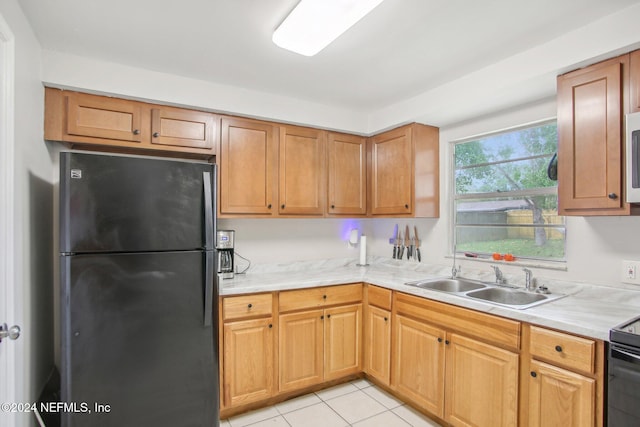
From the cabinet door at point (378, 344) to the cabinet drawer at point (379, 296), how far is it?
0.04 metres

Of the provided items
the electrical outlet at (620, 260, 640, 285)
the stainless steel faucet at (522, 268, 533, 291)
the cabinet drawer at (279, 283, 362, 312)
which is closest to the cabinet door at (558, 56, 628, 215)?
the electrical outlet at (620, 260, 640, 285)

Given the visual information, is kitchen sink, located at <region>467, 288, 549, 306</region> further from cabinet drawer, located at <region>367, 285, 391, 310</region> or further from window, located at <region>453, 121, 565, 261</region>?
cabinet drawer, located at <region>367, 285, 391, 310</region>

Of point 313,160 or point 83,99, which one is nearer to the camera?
point 83,99

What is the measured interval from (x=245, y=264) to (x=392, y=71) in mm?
1912

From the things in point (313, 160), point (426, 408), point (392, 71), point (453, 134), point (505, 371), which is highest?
point (392, 71)

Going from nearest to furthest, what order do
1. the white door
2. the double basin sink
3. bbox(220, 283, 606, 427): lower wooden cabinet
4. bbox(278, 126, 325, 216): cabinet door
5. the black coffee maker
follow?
the white door → bbox(220, 283, 606, 427): lower wooden cabinet → the double basin sink → the black coffee maker → bbox(278, 126, 325, 216): cabinet door

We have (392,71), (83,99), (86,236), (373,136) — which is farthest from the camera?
(373,136)

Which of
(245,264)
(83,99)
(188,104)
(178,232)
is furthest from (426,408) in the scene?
(83,99)

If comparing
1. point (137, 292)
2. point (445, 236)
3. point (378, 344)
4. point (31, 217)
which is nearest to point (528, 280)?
point (445, 236)

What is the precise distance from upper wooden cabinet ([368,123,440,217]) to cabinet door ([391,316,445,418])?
944 millimetres

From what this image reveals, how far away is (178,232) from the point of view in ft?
6.18

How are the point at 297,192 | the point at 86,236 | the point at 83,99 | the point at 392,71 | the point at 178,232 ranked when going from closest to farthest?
the point at 86,236, the point at 178,232, the point at 83,99, the point at 392,71, the point at 297,192

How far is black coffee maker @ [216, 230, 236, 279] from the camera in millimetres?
2561

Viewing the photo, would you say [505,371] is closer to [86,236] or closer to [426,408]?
[426,408]
